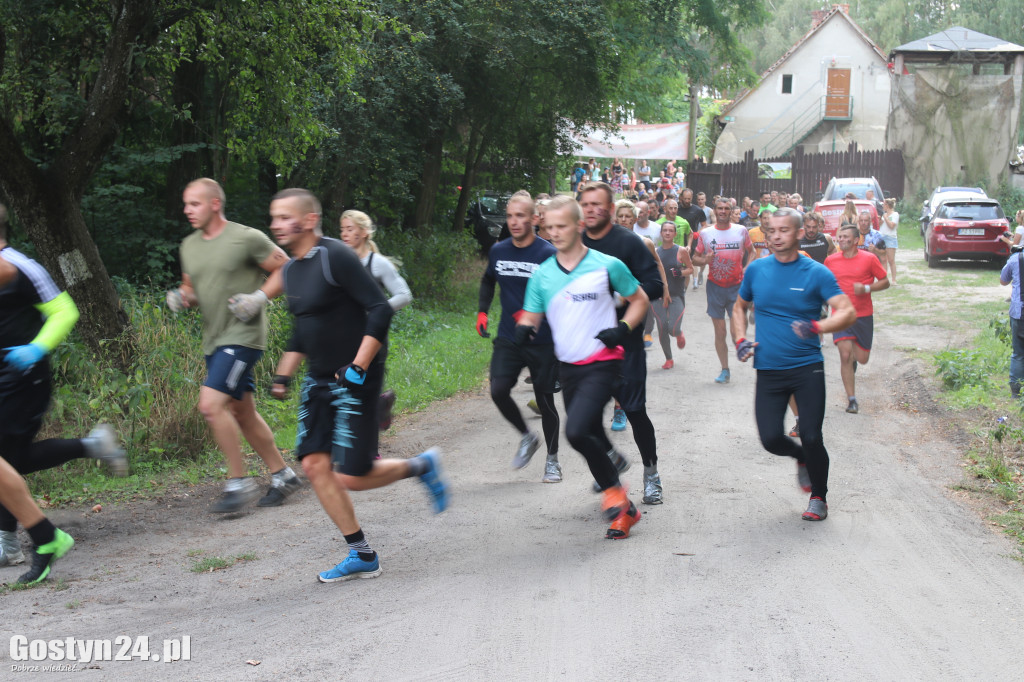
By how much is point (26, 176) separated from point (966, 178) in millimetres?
38952

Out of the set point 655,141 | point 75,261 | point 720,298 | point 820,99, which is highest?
point 820,99

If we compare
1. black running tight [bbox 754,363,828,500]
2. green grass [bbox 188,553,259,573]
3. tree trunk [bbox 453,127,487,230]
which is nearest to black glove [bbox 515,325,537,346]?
black running tight [bbox 754,363,828,500]

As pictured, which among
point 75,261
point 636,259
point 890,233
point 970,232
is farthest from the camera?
point 970,232

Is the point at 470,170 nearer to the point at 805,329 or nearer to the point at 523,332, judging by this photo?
the point at 805,329

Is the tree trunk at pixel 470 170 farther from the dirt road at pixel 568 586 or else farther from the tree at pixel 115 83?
the dirt road at pixel 568 586

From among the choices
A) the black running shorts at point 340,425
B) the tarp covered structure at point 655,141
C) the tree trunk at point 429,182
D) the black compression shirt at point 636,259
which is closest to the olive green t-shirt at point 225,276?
the black running shorts at point 340,425

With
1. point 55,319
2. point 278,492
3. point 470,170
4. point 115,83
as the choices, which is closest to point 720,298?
point 278,492

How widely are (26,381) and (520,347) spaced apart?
3218mm

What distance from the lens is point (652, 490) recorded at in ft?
21.3

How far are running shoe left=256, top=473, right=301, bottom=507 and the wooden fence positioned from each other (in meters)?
35.1

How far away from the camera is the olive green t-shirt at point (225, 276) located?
6062 millimetres

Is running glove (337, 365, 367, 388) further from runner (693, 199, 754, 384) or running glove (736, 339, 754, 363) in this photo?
runner (693, 199, 754, 384)

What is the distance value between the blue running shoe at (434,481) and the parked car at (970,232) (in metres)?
20.8

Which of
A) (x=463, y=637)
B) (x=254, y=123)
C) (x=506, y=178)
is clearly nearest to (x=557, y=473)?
(x=463, y=637)
